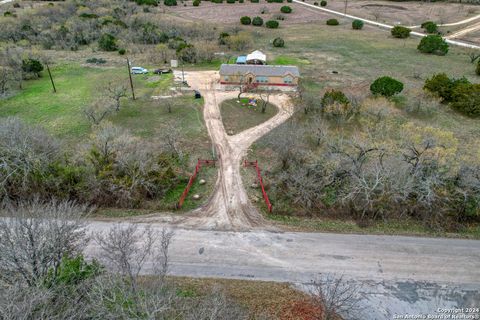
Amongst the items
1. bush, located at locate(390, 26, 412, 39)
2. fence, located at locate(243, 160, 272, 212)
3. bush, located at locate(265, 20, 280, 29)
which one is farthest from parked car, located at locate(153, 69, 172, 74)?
bush, located at locate(390, 26, 412, 39)

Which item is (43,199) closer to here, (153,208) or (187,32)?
(153,208)

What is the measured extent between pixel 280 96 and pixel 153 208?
26521mm

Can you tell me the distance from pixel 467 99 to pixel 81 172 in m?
43.1

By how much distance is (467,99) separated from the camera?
38.0 m

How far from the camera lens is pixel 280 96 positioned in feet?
146

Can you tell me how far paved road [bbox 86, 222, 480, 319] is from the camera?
18.6 metres

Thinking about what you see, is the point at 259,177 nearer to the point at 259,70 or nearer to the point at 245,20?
the point at 259,70

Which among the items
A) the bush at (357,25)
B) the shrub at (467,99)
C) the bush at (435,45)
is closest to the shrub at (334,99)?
the shrub at (467,99)

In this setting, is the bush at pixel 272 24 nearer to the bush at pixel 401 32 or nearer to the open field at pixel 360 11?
the open field at pixel 360 11

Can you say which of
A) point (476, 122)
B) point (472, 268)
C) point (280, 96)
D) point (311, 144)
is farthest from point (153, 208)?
point (476, 122)

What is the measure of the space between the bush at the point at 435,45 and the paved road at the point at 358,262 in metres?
49.1

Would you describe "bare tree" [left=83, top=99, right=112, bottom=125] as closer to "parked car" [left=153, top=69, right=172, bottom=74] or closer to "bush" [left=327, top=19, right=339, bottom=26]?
"parked car" [left=153, top=69, right=172, bottom=74]

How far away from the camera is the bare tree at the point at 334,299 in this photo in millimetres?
15398

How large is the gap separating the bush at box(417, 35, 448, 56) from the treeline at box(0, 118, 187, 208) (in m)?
56.9
